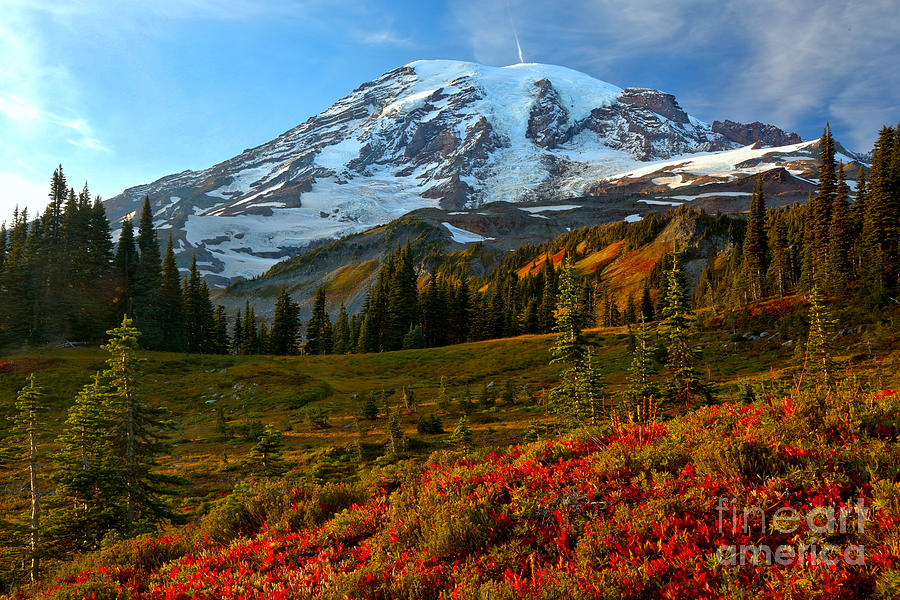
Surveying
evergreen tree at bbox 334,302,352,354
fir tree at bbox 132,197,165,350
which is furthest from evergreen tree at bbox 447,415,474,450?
evergreen tree at bbox 334,302,352,354

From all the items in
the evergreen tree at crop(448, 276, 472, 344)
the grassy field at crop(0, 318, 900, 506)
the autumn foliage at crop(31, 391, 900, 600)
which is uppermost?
the evergreen tree at crop(448, 276, 472, 344)

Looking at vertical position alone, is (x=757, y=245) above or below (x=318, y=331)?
above

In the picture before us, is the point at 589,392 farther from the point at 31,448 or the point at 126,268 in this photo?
the point at 126,268

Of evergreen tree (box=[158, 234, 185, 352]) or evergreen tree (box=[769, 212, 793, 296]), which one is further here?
evergreen tree (box=[769, 212, 793, 296])

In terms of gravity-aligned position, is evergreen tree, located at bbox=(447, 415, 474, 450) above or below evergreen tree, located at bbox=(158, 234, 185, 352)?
below

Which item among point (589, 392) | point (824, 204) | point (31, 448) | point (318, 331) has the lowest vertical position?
point (31, 448)

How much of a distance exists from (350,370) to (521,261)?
13690 centimetres

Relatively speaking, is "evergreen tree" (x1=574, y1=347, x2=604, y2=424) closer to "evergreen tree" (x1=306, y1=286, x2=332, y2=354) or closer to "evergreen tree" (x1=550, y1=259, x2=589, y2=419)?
"evergreen tree" (x1=550, y1=259, x2=589, y2=419)

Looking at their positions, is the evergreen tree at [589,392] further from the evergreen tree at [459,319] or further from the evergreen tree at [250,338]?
the evergreen tree at [250,338]

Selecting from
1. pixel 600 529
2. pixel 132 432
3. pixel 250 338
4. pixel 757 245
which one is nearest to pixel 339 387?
pixel 132 432

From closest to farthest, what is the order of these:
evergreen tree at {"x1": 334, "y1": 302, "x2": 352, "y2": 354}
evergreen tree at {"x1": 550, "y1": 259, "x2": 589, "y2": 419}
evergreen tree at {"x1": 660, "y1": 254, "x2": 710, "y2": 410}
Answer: evergreen tree at {"x1": 660, "y1": 254, "x2": 710, "y2": 410}, evergreen tree at {"x1": 550, "y1": 259, "x2": 589, "y2": 419}, evergreen tree at {"x1": 334, "y1": 302, "x2": 352, "y2": 354}

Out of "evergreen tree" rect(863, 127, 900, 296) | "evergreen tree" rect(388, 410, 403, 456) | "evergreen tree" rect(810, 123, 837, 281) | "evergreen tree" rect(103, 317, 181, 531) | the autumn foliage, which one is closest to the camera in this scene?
the autumn foliage

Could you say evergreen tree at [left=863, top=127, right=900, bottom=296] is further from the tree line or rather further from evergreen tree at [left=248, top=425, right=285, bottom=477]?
evergreen tree at [left=248, top=425, right=285, bottom=477]

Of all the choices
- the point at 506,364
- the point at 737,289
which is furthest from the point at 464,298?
the point at 737,289
